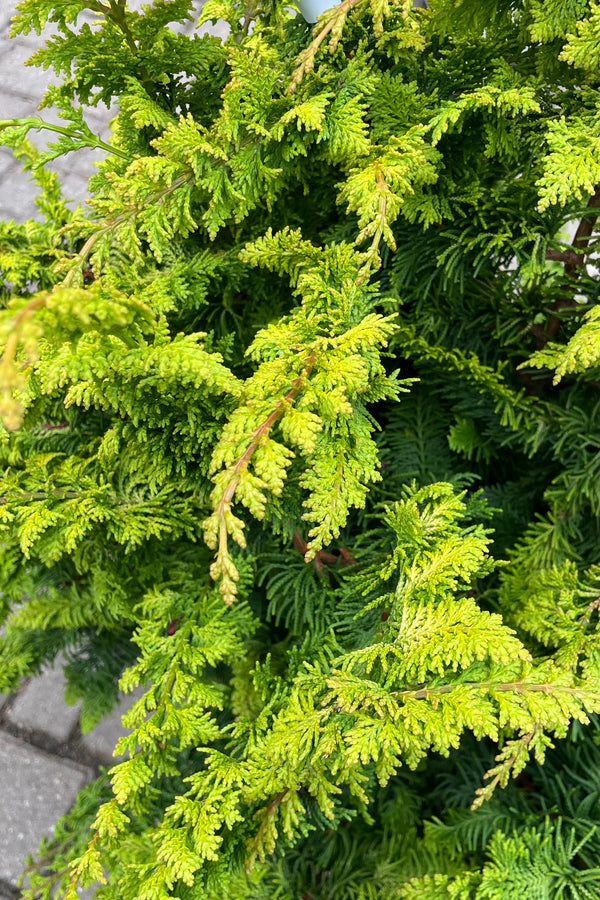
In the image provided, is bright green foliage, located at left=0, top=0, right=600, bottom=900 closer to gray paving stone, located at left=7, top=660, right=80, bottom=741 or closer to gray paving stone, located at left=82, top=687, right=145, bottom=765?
gray paving stone, located at left=82, top=687, right=145, bottom=765

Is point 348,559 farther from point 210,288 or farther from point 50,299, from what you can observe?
point 50,299

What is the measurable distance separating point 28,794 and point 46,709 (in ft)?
0.82

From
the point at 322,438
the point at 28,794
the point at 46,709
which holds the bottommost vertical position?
the point at 28,794

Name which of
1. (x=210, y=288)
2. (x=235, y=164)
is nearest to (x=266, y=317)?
(x=210, y=288)

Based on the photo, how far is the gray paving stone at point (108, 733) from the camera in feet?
7.01

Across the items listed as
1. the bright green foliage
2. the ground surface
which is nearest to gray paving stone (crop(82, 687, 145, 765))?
the ground surface

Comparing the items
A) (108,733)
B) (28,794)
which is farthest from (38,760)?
(108,733)

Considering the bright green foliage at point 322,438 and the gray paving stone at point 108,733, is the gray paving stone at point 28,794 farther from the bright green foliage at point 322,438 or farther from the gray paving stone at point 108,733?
the bright green foliage at point 322,438

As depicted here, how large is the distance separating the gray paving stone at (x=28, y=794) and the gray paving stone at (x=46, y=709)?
0.20 ft

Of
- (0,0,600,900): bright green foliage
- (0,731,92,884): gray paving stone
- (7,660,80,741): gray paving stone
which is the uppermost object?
(0,0,600,900): bright green foliage

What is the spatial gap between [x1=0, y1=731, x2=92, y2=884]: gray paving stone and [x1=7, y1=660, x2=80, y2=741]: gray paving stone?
2.4 inches

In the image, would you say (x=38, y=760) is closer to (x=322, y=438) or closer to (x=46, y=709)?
(x=46, y=709)

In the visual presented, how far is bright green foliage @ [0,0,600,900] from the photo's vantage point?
0.90 meters

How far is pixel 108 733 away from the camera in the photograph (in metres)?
2.16
